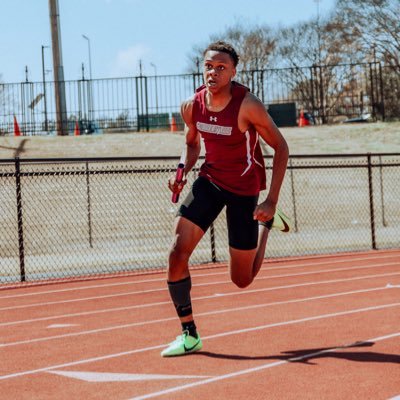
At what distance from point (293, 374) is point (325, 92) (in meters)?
37.6

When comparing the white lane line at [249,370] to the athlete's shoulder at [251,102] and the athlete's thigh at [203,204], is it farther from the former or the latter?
the athlete's shoulder at [251,102]

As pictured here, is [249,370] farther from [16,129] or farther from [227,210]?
[16,129]

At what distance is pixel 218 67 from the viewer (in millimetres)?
5930

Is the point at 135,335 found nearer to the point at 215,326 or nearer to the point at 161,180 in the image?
the point at 215,326

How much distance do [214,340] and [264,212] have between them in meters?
1.44

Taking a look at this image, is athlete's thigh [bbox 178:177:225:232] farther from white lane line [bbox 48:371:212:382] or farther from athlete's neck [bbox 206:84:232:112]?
white lane line [bbox 48:371:212:382]

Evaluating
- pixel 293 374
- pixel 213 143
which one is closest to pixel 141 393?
pixel 293 374

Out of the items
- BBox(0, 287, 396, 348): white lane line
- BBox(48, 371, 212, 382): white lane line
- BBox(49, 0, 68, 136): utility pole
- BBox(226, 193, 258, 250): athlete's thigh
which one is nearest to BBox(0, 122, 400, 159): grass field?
BBox(49, 0, 68, 136): utility pole

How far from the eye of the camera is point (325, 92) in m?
41.8

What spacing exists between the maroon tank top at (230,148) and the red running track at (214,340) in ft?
4.07

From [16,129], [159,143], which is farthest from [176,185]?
[16,129]

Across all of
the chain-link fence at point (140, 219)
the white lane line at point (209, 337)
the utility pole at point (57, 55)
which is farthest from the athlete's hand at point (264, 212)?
the utility pole at point (57, 55)

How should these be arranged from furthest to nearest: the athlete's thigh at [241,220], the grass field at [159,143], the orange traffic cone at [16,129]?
1. the orange traffic cone at [16,129]
2. the grass field at [159,143]
3. the athlete's thigh at [241,220]

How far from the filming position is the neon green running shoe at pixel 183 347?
5982 millimetres
